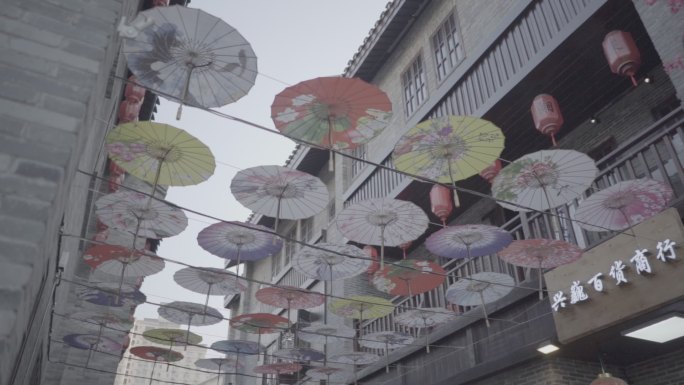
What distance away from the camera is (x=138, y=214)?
23.6 feet

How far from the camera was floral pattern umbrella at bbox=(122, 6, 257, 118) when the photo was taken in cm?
461

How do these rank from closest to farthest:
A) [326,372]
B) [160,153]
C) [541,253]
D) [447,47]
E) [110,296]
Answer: [160,153], [541,253], [110,296], [326,372], [447,47]

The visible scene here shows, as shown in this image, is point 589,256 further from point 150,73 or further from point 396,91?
point 396,91

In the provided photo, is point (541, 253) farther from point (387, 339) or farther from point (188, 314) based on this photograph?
point (188, 314)

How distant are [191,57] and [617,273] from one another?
5704 mm

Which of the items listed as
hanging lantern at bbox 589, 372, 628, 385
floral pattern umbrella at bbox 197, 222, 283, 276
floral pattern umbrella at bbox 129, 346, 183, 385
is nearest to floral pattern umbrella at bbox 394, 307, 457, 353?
floral pattern umbrella at bbox 197, 222, 283, 276

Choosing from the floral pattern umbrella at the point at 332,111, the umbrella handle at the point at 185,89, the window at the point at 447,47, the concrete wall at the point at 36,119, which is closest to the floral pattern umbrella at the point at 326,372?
the floral pattern umbrella at the point at 332,111

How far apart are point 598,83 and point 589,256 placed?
3.65m

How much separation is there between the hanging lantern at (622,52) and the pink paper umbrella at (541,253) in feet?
8.90

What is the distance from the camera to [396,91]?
15812 mm

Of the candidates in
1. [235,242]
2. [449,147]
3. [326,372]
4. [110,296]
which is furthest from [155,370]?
[449,147]

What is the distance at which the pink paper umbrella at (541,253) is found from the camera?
6.85 m

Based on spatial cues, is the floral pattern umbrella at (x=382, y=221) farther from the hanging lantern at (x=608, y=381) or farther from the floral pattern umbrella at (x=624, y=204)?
the hanging lantern at (x=608, y=381)

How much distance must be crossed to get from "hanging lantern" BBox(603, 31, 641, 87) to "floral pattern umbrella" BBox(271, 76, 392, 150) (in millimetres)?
4039
